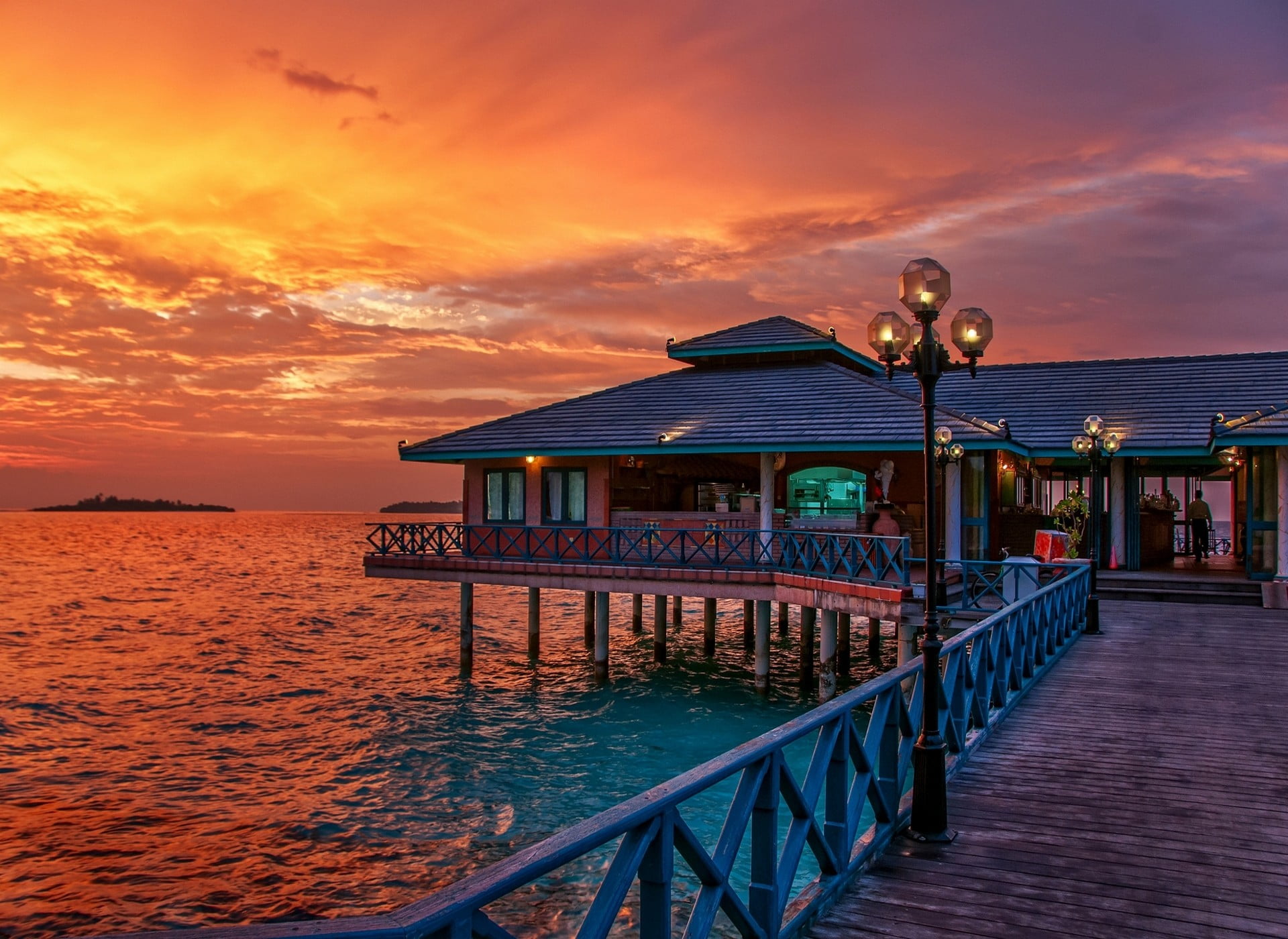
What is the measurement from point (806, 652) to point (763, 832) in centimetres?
1688

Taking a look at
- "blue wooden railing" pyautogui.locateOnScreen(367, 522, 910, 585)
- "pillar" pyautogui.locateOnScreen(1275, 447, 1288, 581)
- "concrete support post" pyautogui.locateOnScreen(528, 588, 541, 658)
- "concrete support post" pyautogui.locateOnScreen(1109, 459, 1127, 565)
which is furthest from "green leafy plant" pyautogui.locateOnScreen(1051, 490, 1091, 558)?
"concrete support post" pyautogui.locateOnScreen(528, 588, 541, 658)

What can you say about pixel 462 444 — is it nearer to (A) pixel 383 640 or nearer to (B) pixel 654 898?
(A) pixel 383 640

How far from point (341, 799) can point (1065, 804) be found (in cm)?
1181

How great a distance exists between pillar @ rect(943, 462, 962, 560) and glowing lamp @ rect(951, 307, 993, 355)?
11.6 m

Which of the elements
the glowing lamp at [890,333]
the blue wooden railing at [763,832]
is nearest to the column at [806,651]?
the blue wooden railing at [763,832]

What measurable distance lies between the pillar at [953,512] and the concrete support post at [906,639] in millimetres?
5510

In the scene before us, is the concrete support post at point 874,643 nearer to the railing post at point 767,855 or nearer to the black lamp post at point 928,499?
the black lamp post at point 928,499

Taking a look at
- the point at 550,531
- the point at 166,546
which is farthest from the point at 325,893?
the point at 166,546

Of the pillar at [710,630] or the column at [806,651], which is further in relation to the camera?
the pillar at [710,630]

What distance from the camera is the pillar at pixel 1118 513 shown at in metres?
22.4

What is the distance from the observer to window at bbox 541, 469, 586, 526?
78.7 feet

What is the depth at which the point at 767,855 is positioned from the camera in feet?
14.7

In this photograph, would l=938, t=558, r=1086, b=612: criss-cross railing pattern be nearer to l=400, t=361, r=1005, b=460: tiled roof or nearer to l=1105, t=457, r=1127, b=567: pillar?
l=400, t=361, r=1005, b=460: tiled roof

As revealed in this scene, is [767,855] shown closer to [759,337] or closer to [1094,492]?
[1094,492]
